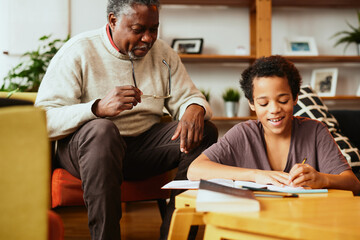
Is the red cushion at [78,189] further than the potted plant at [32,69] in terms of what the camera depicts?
No

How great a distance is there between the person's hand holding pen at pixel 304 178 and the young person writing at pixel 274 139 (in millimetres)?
182

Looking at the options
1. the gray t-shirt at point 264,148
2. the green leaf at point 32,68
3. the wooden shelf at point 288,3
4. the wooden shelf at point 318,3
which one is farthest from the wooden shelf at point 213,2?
the gray t-shirt at point 264,148

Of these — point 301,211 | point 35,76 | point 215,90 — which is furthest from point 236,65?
point 301,211

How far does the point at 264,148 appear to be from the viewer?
155 centimetres

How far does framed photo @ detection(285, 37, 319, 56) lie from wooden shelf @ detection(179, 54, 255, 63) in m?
0.35

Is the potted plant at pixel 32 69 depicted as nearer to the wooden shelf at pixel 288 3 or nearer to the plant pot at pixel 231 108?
the wooden shelf at pixel 288 3

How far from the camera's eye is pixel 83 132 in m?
1.54

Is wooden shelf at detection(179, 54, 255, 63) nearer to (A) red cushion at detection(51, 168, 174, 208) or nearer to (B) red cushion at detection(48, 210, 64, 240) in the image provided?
(A) red cushion at detection(51, 168, 174, 208)

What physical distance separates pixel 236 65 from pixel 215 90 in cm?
28

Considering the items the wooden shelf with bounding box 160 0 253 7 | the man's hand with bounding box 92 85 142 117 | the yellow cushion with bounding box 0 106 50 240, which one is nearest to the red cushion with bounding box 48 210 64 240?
the yellow cushion with bounding box 0 106 50 240

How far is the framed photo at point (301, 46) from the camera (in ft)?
11.7

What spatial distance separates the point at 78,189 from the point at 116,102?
40cm

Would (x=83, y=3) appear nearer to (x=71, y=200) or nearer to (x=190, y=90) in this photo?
(x=190, y=90)

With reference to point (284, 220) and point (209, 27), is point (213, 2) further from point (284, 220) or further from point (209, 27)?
point (284, 220)
